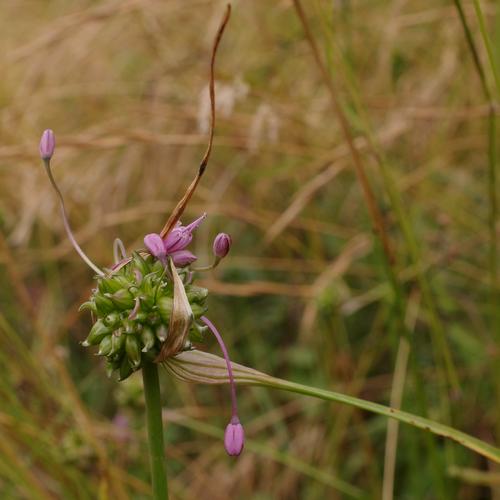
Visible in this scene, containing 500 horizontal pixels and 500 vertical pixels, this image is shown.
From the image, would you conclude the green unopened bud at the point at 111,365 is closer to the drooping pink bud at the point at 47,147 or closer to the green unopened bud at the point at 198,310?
the green unopened bud at the point at 198,310

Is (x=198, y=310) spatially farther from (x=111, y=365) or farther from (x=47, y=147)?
(x=47, y=147)

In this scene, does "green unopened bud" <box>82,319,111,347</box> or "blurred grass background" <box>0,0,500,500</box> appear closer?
"green unopened bud" <box>82,319,111,347</box>

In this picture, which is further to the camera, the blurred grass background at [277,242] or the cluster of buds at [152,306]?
the blurred grass background at [277,242]

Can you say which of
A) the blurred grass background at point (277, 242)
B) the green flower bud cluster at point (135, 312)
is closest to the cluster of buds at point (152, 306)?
the green flower bud cluster at point (135, 312)

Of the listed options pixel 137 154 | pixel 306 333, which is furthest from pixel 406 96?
pixel 137 154

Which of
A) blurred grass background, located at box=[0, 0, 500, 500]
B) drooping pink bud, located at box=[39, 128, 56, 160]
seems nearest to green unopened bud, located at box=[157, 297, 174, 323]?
drooping pink bud, located at box=[39, 128, 56, 160]

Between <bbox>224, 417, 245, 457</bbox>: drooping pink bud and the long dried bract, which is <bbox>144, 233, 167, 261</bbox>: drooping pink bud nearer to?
the long dried bract

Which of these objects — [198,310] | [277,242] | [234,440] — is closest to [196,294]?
[198,310]
